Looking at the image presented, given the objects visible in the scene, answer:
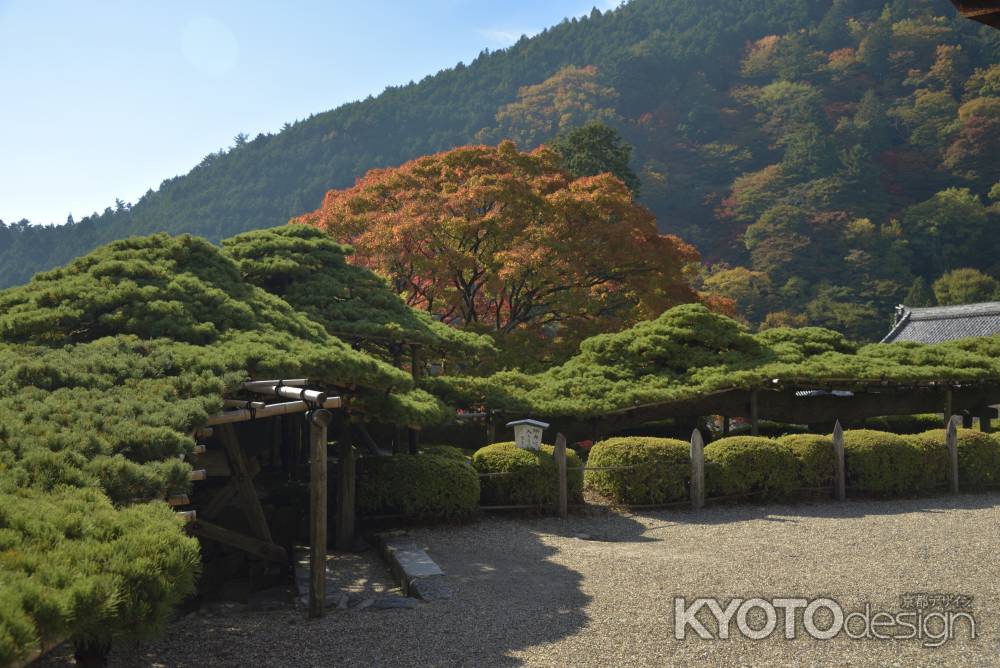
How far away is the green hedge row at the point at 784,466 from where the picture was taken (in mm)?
13852

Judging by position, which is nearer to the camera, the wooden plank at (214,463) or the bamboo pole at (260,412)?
the bamboo pole at (260,412)

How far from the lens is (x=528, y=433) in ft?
44.3

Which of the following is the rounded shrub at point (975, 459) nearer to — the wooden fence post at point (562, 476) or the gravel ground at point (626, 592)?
the gravel ground at point (626, 592)

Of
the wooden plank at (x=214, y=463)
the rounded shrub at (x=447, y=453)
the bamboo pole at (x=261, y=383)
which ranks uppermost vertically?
the bamboo pole at (x=261, y=383)

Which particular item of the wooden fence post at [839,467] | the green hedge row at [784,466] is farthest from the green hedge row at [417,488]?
the wooden fence post at [839,467]

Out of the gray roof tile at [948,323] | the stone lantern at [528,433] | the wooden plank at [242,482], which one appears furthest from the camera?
the gray roof tile at [948,323]

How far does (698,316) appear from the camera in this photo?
59.1 feet

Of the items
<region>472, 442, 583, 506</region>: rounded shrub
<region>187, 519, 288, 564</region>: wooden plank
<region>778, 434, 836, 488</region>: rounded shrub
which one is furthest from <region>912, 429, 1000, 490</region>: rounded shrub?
<region>187, 519, 288, 564</region>: wooden plank

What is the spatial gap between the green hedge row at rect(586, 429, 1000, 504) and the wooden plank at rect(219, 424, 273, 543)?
6242 millimetres

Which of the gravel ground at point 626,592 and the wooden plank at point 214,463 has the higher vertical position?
the wooden plank at point 214,463

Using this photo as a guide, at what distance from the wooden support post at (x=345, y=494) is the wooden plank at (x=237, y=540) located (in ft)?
5.98

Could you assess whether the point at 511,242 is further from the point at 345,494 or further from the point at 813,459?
the point at 345,494

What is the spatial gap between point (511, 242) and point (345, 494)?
37.8 ft

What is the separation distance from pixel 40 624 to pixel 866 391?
17.9 m
